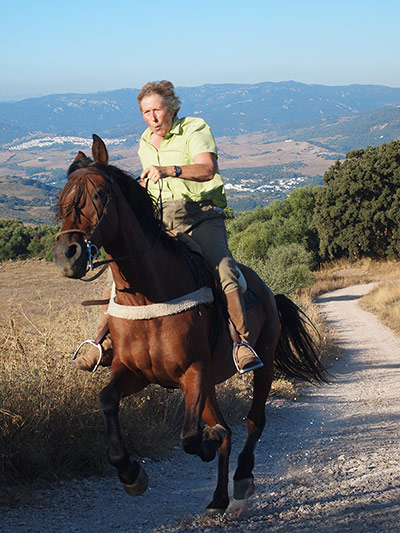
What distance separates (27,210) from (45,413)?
114 metres

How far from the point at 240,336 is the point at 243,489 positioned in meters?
1.40

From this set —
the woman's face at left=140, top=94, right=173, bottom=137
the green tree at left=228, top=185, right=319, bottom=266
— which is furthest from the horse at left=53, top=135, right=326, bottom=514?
the green tree at left=228, top=185, right=319, bottom=266

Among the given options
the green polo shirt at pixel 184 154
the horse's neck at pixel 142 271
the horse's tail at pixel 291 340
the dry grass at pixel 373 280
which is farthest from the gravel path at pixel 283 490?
the dry grass at pixel 373 280

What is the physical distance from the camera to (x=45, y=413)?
5824 mm

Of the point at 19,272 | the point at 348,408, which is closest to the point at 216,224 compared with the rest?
the point at 348,408

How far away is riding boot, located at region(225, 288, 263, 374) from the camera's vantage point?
5273 mm

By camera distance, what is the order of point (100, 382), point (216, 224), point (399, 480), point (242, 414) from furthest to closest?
point (242, 414)
point (100, 382)
point (399, 480)
point (216, 224)

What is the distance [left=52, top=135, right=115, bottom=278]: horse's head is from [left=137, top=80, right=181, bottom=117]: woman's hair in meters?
1.11

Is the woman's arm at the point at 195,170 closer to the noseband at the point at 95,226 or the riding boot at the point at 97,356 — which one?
the noseband at the point at 95,226

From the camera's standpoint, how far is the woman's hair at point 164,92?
17.1 ft

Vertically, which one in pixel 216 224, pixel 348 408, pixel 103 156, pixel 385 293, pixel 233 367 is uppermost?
pixel 103 156

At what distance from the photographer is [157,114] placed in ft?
17.2

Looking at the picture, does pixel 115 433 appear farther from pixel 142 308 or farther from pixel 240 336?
pixel 240 336

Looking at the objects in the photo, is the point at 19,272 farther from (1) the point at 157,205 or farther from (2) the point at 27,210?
(2) the point at 27,210
